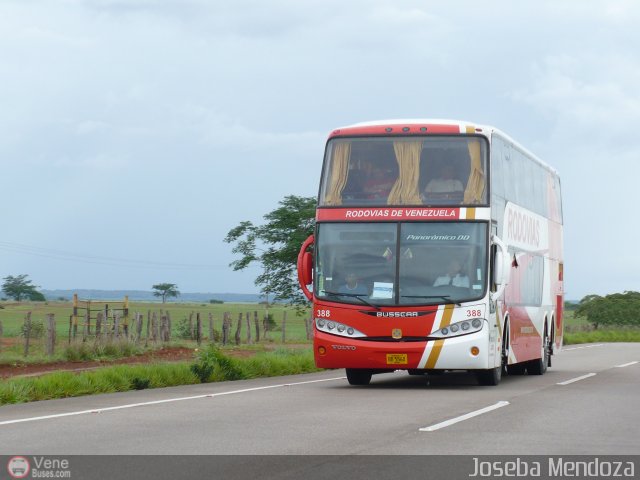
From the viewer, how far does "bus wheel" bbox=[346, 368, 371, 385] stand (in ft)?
67.5

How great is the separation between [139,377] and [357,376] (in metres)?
3.69

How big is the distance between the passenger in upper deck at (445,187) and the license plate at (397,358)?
8.25ft

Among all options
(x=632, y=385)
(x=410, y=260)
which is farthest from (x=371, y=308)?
(x=632, y=385)

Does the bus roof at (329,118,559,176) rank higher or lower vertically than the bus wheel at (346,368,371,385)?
higher

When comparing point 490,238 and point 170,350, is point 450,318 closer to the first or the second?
point 490,238

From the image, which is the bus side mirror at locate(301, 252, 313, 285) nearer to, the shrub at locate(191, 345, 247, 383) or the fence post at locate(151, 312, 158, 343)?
the shrub at locate(191, 345, 247, 383)

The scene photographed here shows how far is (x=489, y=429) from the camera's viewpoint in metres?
12.4

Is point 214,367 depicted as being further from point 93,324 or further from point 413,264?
point 93,324

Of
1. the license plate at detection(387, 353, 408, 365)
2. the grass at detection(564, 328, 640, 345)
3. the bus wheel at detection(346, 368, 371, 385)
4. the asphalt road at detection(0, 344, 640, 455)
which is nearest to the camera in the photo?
the asphalt road at detection(0, 344, 640, 455)

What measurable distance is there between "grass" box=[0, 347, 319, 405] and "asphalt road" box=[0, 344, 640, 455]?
777 mm

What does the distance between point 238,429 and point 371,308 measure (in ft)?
22.8
